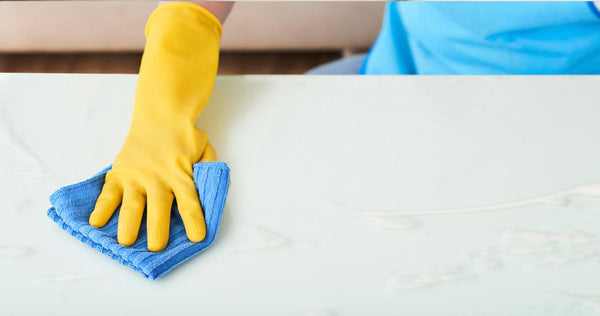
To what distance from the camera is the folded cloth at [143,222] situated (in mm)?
476

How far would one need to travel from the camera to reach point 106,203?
521 millimetres

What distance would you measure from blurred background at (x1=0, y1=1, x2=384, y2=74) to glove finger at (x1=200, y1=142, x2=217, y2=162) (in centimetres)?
104

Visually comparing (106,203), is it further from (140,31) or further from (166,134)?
(140,31)

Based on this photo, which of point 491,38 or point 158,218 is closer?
point 158,218

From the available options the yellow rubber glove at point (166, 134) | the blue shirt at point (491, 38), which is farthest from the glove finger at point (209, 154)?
the blue shirt at point (491, 38)

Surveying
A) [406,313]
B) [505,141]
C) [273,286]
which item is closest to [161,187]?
[273,286]

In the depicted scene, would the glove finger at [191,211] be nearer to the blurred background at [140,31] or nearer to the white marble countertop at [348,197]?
the white marble countertop at [348,197]

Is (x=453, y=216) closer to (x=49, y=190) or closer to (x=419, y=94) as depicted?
(x=419, y=94)

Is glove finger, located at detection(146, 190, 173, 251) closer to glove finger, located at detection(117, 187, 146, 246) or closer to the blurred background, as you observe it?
glove finger, located at detection(117, 187, 146, 246)

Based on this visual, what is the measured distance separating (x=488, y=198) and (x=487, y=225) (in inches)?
1.5

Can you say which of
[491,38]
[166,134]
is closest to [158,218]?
[166,134]

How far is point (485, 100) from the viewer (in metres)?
0.68

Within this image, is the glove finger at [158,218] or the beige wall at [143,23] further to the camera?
the beige wall at [143,23]

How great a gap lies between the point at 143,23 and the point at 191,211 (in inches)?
48.7
